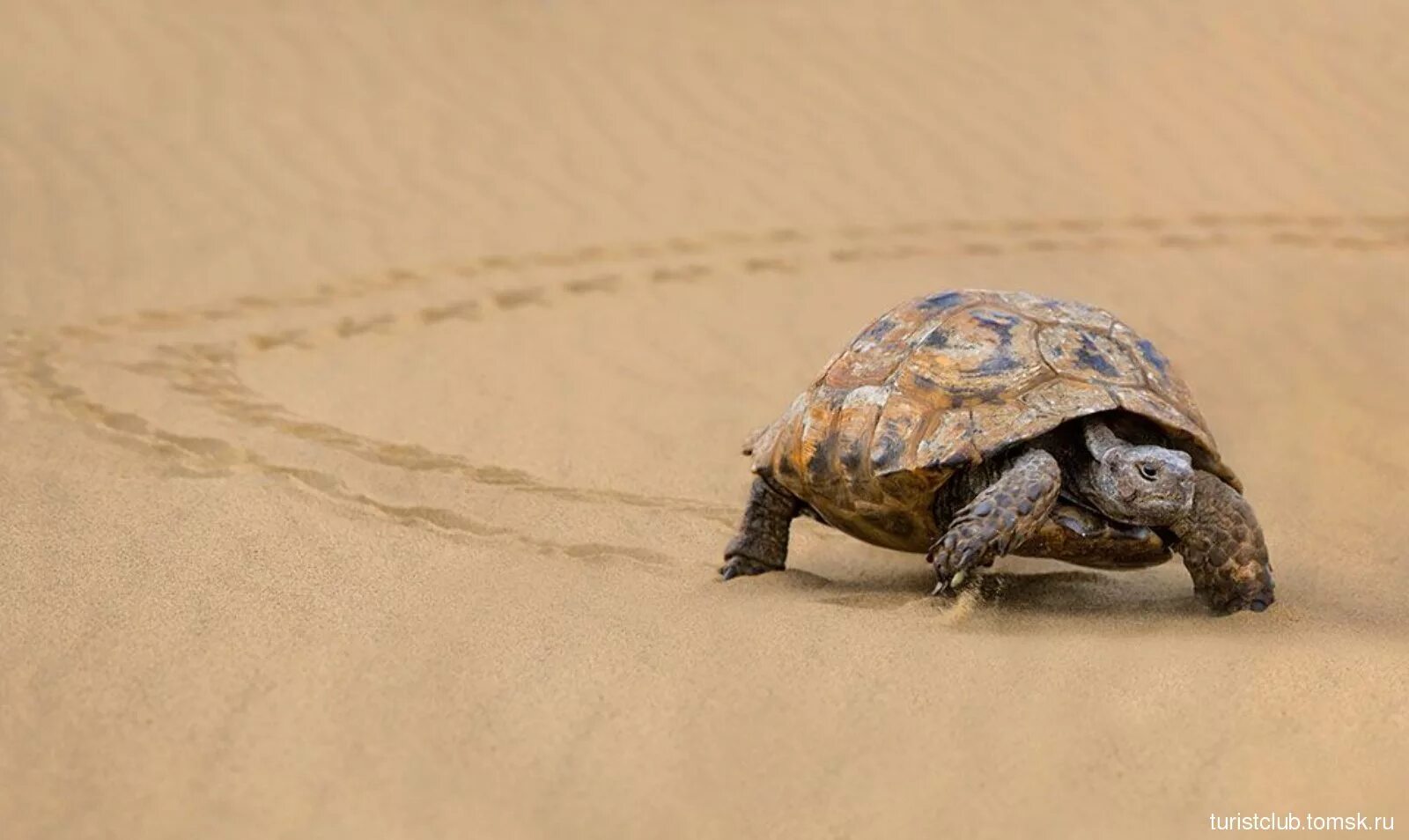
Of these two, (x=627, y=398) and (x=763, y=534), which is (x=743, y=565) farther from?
(x=627, y=398)

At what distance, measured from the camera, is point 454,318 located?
23.7 feet

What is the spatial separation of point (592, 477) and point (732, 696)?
2.24m

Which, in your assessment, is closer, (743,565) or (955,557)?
(955,557)

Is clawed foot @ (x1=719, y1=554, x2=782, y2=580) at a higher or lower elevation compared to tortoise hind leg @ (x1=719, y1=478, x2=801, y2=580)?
lower

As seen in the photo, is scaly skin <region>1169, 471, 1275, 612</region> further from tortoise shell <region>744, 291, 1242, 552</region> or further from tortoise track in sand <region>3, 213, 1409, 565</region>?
tortoise track in sand <region>3, 213, 1409, 565</region>

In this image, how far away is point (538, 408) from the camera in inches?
244

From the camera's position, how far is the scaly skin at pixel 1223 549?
3.96 meters

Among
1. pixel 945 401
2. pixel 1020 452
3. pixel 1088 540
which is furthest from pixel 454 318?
pixel 1088 540

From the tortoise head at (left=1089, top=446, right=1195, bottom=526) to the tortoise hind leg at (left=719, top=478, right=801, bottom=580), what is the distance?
94 cm

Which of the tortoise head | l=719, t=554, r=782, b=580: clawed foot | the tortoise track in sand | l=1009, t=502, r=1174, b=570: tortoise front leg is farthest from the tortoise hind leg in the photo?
the tortoise head

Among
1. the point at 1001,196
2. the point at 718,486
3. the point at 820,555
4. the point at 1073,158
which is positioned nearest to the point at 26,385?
the point at 718,486

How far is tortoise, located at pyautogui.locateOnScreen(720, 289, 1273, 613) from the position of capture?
3879 mm

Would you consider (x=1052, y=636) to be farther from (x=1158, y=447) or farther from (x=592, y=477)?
(x=592, y=477)

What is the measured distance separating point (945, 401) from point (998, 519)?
390mm
